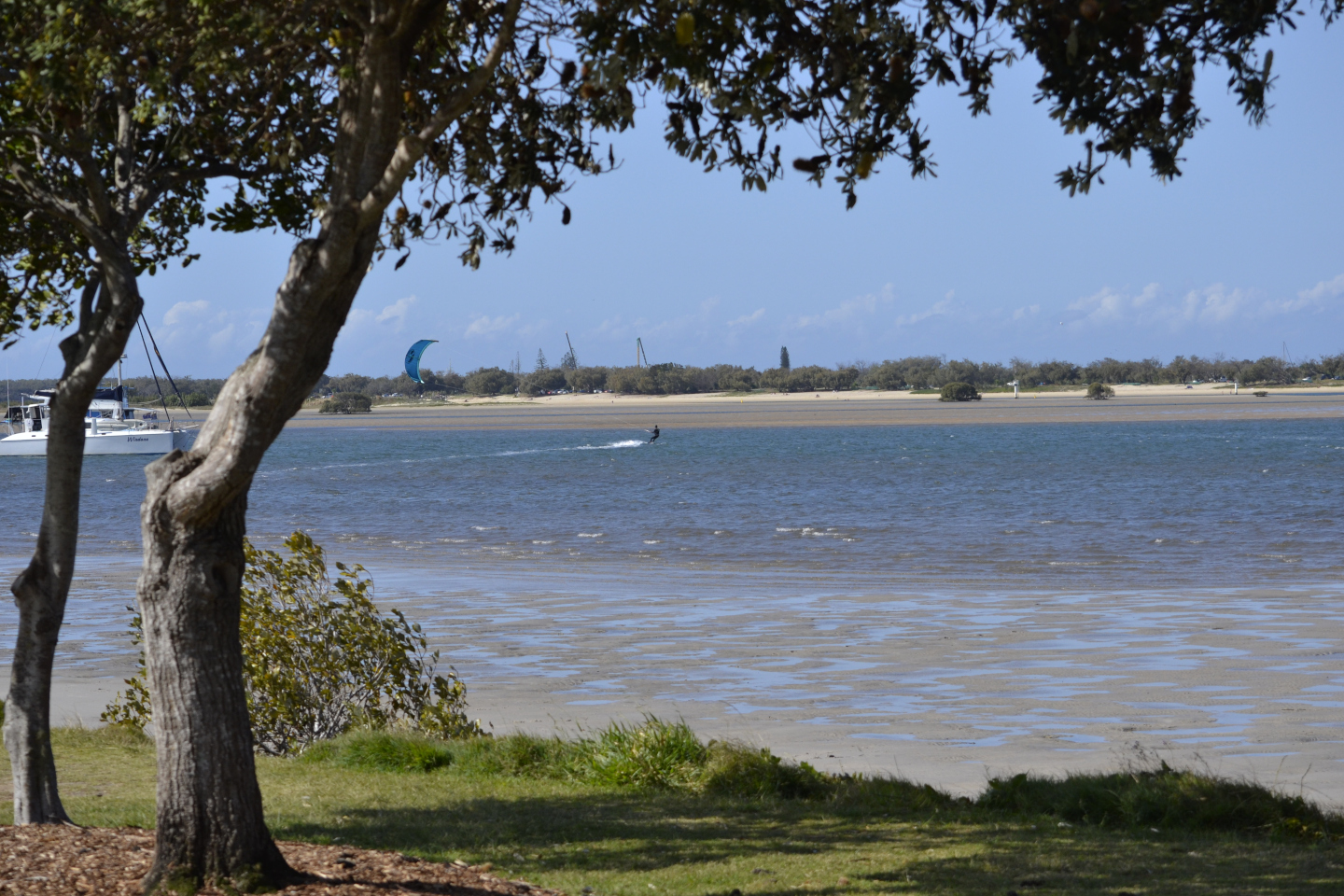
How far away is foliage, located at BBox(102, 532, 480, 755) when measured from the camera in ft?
28.8

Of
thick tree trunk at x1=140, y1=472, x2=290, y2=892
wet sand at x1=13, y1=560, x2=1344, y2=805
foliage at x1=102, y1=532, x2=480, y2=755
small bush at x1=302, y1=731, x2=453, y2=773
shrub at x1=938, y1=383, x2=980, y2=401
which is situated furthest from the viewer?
shrub at x1=938, y1=383, x2=980, y2=401

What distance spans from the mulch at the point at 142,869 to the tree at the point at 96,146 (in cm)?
43

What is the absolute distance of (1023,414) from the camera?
106500 mm

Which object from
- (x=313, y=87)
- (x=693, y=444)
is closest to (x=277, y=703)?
(x=313, y=87)

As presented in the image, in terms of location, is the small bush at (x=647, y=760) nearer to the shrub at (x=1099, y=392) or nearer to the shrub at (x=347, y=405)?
the shrub at (x=1099, y=392)

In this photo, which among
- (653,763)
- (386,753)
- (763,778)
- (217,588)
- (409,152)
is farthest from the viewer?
(386,753)

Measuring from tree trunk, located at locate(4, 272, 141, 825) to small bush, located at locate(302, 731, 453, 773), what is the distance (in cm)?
243

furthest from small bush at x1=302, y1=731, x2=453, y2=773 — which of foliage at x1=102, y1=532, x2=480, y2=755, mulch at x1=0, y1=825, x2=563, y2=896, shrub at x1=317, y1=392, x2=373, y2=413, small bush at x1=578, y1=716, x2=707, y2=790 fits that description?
shrub at x1=317, y1=392, x2=373, y2=413

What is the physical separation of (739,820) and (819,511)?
27444mm

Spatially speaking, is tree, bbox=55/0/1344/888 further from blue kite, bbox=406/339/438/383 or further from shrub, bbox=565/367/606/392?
shrub, bbox=565/367/606/392

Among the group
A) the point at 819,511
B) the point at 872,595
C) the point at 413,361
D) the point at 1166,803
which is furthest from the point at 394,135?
the point at 413,361

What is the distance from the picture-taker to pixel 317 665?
8.96 metres

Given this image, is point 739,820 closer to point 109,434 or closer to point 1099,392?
point 109,434

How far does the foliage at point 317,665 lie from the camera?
8.78 metres
